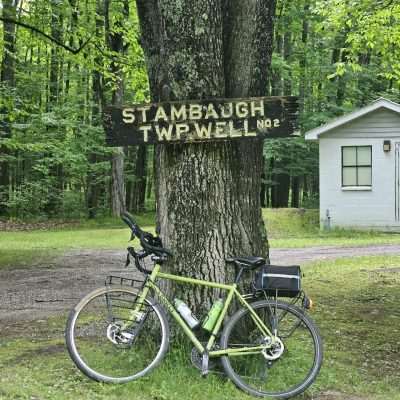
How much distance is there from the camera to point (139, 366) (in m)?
4.73

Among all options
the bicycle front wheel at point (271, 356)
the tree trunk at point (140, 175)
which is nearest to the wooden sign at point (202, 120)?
the bicycle front wheel at point (271, 356)

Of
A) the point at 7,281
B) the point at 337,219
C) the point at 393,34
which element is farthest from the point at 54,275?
the point at 337,219

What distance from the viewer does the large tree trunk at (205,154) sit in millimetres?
4949

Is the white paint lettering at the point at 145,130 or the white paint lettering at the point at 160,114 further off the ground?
the white paint lettering at the point at 160,114

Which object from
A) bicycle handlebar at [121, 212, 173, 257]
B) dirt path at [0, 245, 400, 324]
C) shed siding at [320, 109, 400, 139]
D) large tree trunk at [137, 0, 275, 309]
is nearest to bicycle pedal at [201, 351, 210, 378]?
large tree trunk at [137, 0, 275, 309]

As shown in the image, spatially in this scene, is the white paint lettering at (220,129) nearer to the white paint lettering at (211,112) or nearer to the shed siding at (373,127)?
the white paint lettering at (211,112)

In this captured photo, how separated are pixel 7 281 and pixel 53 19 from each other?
6630mm

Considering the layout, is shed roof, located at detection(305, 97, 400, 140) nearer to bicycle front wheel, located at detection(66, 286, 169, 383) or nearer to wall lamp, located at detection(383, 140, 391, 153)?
wall lamp, located at detection(383, 140, 391, 153)

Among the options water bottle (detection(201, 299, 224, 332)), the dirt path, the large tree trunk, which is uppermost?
the large tree trunk

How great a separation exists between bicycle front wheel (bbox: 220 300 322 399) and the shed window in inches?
616

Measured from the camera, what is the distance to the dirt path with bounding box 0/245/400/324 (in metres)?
8.00

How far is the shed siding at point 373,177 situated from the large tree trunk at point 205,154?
15171 millimetres

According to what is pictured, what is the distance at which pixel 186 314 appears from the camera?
15.5ft

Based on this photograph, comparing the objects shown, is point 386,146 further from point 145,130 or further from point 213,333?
point 213,333
